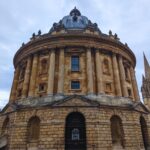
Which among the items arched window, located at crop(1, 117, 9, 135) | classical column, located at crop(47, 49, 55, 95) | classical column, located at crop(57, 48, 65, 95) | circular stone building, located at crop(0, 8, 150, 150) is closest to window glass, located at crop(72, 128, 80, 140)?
circular stone building, located at crop(0, 8, 150, 150)

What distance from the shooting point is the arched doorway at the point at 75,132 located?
2064 centimetres

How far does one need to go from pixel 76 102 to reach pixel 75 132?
10.5 feet

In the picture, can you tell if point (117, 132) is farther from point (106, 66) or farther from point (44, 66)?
point (44, 66)

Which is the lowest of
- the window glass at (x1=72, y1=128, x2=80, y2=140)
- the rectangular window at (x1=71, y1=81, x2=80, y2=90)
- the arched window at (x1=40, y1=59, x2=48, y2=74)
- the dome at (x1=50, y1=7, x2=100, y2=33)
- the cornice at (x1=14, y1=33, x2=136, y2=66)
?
the window glass at (x1=72, y1=128, x2=80, y2=140)

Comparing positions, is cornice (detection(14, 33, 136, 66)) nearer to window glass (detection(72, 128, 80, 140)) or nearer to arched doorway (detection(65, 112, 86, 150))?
arched doorway (detection(65, 112, 86, 150))

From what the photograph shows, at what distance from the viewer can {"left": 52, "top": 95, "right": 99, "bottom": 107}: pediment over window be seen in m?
21.8

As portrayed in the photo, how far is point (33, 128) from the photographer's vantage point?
73.5 ft

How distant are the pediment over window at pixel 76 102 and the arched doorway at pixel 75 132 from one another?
1103 millimetres

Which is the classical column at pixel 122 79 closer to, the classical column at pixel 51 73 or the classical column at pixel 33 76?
the classical column at pixel 51 73

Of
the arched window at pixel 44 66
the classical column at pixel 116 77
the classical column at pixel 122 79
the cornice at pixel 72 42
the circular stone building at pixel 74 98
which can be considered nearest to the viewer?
the circular stone building at pixel 74 98

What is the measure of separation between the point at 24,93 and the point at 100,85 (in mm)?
9632

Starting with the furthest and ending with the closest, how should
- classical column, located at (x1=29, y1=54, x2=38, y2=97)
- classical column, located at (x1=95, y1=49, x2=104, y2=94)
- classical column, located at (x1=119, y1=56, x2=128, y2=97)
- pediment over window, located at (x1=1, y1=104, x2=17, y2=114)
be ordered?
classical column, located at (x1=119, y1=56, x2=128, y2=97)
classical column, located at (x1=29, y1=54, x2=38, y2=97)
classical column, located at (x1=95, y1=49, x2=104, y2=94)
pediment over window, located at (x1=1, y1=104, x2=17, y2=114)

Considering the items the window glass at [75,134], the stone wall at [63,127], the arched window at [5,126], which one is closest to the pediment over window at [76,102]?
the stone wall at [63,127]

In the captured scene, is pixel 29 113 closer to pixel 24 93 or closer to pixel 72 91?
pixel 24 93
